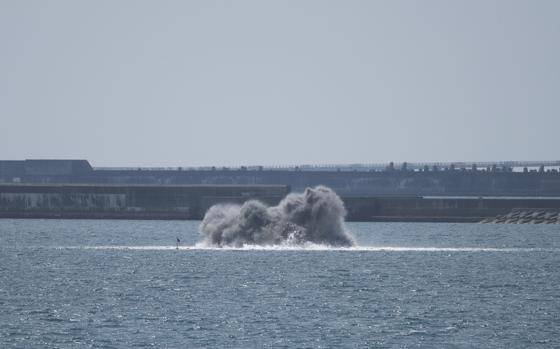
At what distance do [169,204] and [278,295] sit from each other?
8870 cm

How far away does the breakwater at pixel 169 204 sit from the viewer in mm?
146500

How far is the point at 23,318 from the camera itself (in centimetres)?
5031

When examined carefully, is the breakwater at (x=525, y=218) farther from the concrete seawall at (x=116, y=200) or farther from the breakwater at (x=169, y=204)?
the concrete seawall at (x=116, y=200)

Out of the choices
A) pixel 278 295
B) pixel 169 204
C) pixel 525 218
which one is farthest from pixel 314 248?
pixel 525 218

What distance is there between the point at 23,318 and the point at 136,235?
66.1 metres

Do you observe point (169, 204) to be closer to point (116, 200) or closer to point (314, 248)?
point (116, 200)

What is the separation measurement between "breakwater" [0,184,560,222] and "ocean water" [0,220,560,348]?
141 ft

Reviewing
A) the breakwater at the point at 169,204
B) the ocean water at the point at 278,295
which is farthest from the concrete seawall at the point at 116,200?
the ocean water at the point at 278,295

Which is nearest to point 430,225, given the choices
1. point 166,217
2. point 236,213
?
point 166,217

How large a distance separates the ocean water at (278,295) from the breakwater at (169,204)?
4304 centimetres

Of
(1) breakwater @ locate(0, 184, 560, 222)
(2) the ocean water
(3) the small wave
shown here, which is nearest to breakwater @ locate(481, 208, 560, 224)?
(1) breakwater @ locate(0, 184, 560, 222)

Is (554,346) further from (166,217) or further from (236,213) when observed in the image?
(166,217)

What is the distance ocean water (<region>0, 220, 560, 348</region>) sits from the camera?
4609 centimetres

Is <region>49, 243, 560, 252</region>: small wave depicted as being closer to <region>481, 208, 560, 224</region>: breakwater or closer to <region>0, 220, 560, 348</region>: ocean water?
<region>0, 220, 560, 348</region>: ocean water
